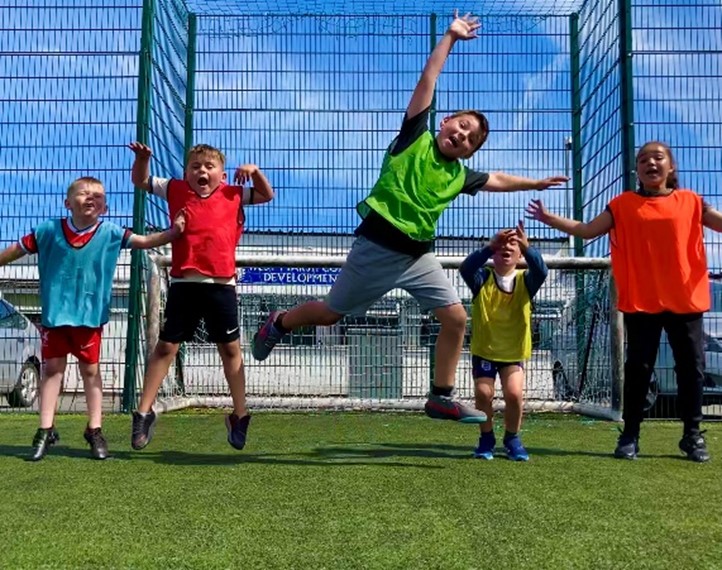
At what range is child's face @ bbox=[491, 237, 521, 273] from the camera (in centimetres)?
461

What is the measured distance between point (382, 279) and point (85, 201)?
1752 mm

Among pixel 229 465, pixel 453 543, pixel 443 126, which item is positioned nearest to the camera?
pixel 453 543

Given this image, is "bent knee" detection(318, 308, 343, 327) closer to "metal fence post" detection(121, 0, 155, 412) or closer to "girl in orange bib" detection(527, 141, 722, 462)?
"girl in orange bib" detection(527, 141, 722, 462)

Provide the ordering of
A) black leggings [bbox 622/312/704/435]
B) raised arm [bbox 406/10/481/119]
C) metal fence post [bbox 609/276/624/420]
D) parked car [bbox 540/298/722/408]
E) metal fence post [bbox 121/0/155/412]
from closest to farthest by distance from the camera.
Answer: raised arm [bbox 406/10/481/119]
black leggings [bbox 622/312/704/435]
metal fence post [bbox 609/276/624/420]
metal fence post [bbox 121/0/155/412]
parked car [bbox 540/298/722/408]

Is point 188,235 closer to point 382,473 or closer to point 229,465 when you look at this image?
point 229,465

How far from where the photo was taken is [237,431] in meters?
4.46

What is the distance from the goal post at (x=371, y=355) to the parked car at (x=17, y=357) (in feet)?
5.41

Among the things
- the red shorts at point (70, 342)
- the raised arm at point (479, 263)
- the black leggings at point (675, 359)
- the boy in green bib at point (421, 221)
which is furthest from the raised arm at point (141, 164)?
the black leggings at point (675, 359)

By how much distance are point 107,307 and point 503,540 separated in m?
2.90

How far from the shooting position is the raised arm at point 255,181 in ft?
14.6

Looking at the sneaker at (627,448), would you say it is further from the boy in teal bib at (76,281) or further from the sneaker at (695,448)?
the boy in teal bib at (76,281)

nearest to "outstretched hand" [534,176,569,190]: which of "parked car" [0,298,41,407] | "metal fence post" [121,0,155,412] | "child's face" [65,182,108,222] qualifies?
"child's face" [65,182,108,222]

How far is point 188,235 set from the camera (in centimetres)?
437

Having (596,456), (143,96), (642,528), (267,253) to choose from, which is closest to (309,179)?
(267,253)
